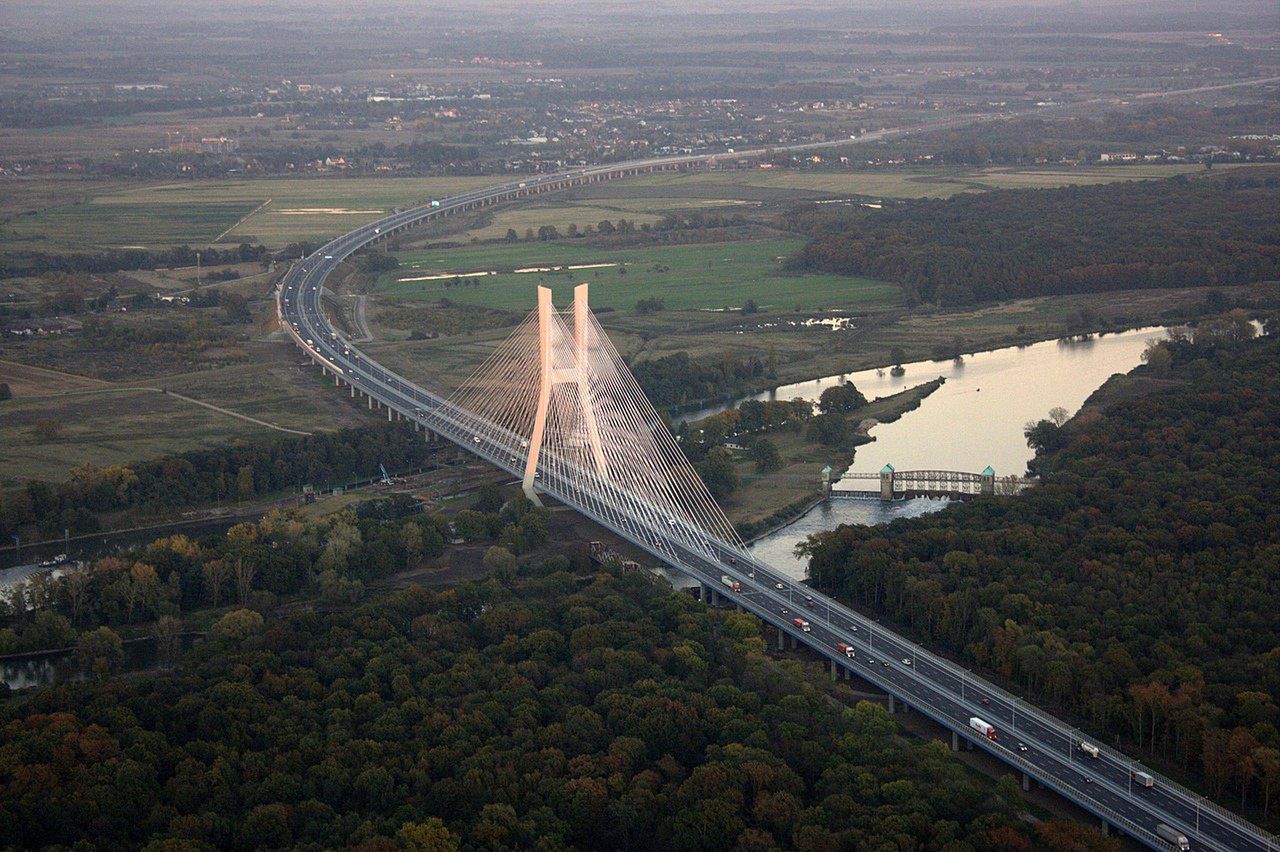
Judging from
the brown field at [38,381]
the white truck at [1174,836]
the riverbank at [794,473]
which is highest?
the brown field at [38,381]

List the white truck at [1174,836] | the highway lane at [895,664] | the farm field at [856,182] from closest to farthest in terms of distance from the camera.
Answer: the white truck at [1174,836] < the highway lane at [895,664] < the farm field at [856,182]

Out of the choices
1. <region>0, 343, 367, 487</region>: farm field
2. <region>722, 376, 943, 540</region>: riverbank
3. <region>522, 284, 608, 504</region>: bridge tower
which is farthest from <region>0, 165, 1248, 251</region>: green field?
<region>522, 284, 608, 504</region>: bridge tower

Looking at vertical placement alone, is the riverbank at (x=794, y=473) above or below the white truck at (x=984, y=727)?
above

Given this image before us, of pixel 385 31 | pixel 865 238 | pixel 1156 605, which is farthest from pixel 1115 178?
pixel 385 31

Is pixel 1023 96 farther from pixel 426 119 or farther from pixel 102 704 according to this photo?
pixel 102 704

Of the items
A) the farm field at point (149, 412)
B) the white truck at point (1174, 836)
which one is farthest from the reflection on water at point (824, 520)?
the farm field at point (149, 412)

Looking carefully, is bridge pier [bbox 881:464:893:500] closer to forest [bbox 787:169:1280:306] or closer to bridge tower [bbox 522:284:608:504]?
bridge tower [bbox 522:284:608:504]

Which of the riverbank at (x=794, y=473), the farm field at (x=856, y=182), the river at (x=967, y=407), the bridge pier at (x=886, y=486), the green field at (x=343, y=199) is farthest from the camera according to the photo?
the farm field at (x=856, y=182)

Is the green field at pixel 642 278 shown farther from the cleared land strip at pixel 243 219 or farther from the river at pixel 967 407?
the river at pixel 967 407
